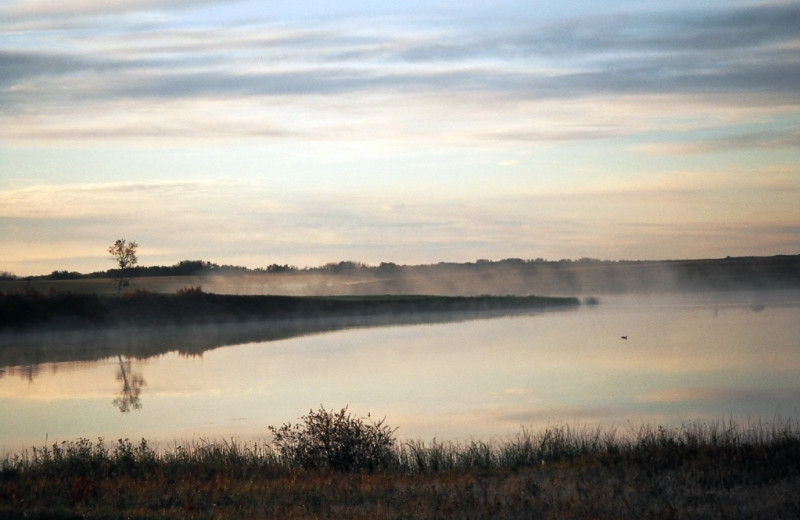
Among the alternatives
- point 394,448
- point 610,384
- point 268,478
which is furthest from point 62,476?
point 610,384

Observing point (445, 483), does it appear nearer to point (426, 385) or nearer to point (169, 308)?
point (426, 385)

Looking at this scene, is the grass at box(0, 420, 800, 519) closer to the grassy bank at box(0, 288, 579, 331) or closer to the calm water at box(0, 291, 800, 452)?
the calm water at box(0, 291, 800, 452)

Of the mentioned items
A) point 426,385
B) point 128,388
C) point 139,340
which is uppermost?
point 139,340

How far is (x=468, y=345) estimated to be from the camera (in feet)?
150

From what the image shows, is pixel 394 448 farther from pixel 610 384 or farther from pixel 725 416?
pixel 610 384

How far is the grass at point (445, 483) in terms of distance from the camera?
11242 millimetres

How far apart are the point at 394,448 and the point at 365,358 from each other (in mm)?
22471

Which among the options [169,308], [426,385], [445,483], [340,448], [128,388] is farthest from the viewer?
[169,308]

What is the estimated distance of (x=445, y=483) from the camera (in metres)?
13.1

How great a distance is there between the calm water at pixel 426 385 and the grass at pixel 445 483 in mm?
4474

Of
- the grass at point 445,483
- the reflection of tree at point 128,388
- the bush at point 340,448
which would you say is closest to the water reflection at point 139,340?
the reflection of tree at point 128,388

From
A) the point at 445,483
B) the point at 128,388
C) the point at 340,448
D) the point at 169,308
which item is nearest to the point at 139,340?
the point at 169,308

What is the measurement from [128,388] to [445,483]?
21.2 metres

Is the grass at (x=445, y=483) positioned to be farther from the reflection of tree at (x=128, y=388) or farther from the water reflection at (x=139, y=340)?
the water reflection at (x=139, y=340)
